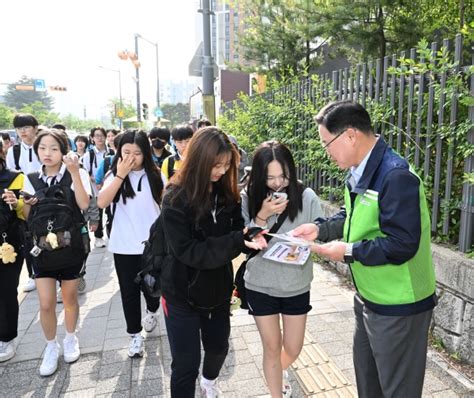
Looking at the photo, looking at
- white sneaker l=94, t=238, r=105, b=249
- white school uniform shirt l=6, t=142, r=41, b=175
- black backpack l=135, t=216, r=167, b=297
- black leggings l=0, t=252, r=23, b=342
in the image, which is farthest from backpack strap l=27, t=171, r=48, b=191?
white sneaker l=94, t=238, r=105, b=249

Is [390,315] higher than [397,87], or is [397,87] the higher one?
[397,87]

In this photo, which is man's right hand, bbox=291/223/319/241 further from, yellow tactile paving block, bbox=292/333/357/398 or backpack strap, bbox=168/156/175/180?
backpack strap, bbox=168/156/175/180

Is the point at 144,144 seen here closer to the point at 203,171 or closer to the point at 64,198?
the point at 64,198

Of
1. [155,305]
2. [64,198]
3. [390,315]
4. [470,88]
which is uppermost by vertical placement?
[470,88]

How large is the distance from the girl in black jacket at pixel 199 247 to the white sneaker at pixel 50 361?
136cm

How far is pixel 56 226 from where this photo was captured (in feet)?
9.60

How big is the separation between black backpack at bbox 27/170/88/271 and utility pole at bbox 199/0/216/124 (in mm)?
5729

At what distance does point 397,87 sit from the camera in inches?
157

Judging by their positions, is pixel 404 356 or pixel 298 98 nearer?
pixel 404 356

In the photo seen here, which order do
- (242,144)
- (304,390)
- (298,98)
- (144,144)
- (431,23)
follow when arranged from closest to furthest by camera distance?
(304,390) < (144,144) < (431,23) < (298,98) < (242,144)

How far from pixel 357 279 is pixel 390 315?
23cm

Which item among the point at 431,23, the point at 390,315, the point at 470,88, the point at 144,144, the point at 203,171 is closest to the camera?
the point at 390,315

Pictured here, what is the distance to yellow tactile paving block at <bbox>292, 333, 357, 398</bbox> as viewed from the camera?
2.72 metres

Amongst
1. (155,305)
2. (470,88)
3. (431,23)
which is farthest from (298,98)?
(155,305)
